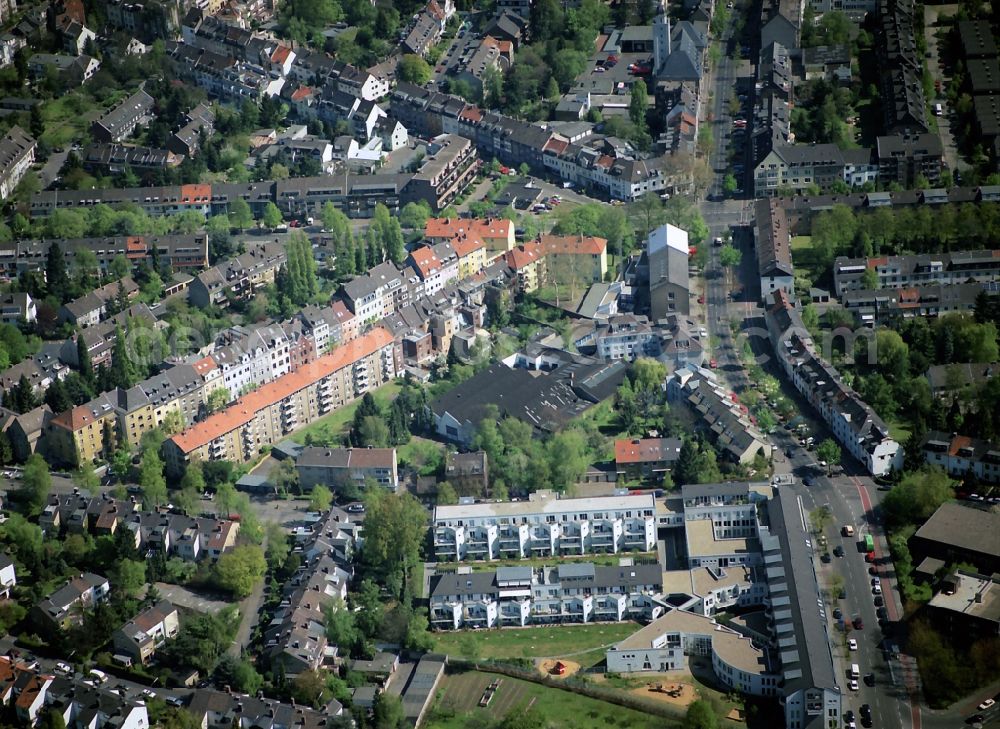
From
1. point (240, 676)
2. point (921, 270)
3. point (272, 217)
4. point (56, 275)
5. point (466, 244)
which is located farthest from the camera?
point (272, 217)

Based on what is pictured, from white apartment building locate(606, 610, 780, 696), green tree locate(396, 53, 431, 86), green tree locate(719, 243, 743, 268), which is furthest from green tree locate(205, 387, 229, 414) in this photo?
green tree locate(396, 53, 431, 86)

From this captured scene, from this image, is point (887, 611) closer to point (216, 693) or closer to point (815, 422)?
point (815, 422)

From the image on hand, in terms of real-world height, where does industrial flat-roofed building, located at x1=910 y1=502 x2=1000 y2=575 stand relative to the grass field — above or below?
above

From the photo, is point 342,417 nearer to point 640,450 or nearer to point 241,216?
point 640,450

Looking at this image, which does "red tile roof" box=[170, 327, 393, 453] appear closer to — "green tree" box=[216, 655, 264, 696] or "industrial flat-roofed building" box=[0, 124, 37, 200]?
"green tree" box=[216, 655, 264, 696]

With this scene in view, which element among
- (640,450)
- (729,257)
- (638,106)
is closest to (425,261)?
(729,257)

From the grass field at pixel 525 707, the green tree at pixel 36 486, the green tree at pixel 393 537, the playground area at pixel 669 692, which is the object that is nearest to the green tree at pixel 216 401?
the green tree at pixel 36 486

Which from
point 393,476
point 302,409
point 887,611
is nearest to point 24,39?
point 302,409
